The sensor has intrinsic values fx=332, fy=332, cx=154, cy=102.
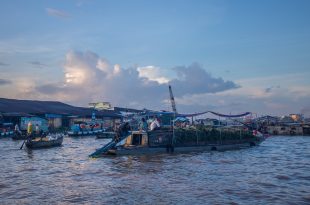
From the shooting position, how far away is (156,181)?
14.8m

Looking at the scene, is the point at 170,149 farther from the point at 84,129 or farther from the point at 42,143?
the point at 84,129

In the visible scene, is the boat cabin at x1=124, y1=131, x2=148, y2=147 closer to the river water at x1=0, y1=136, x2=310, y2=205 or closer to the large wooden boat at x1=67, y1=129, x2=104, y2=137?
the river water at x1=0, y1=136, x2=310, y2=205

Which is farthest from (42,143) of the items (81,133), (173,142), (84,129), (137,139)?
(84,129)

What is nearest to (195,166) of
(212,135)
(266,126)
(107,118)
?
(212,135)

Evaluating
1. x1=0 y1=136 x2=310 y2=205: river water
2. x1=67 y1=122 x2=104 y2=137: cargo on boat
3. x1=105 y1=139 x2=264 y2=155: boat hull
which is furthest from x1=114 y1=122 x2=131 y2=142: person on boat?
x1=67 y1=122 x2=104 y2=137: cargo on boat

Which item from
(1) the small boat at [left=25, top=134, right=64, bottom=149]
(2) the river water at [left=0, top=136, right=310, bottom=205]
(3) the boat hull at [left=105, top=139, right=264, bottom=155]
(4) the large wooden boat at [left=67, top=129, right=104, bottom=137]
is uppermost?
(4) the large wooden boat at [left=67, top=129, right=104, bottom=137]

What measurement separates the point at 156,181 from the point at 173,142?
1147 centimetres

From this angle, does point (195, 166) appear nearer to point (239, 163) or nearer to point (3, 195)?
point (239, 163)

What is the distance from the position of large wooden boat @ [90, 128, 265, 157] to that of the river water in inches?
74.0

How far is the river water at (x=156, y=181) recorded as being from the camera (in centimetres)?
1182

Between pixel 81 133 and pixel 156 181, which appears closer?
pixel 156 181

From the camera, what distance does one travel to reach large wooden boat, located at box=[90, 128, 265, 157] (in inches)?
946

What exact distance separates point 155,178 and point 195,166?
14.1 feet

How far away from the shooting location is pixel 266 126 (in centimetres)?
6078
